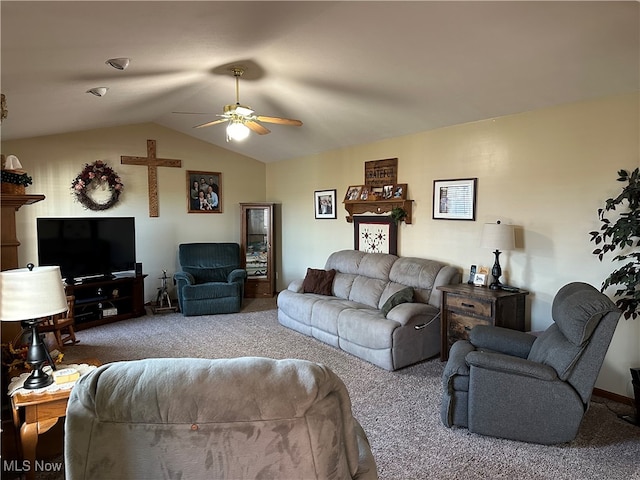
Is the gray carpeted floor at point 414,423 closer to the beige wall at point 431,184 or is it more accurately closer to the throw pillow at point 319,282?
the throw pillow at point 319,282

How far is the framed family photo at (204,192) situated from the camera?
6895mm

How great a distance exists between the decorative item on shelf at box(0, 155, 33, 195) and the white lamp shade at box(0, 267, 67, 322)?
31.8 inches

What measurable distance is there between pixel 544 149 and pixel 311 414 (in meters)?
3.50

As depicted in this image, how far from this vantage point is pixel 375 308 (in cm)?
470

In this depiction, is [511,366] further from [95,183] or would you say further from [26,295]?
[95,183]

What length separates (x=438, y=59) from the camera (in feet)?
10.2

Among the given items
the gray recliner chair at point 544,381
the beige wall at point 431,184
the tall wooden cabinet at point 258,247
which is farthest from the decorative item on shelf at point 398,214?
the tall wooden cabinet at point 258,247

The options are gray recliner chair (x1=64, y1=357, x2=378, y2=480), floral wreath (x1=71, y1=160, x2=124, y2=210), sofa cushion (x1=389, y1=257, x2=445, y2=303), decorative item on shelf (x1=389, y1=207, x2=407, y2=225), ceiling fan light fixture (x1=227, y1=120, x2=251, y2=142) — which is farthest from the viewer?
floral wreath (x1=71, y1=160, x2=124, y2=210)

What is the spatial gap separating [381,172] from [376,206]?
45 cm

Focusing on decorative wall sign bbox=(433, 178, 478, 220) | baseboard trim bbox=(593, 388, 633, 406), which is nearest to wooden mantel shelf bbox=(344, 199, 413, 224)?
decorative wall sign bbox=(433, 178, 478, 220)

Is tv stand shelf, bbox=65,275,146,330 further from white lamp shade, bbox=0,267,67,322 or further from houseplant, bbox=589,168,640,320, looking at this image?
houseplant, bbox=589,168,640,320

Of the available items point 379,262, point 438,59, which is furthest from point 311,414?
point 379,262

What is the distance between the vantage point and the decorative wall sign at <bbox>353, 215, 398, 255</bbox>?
523 centimetres

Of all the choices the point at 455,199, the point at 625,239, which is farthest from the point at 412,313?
the point at 625,239
